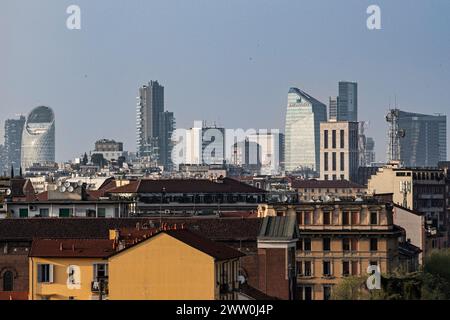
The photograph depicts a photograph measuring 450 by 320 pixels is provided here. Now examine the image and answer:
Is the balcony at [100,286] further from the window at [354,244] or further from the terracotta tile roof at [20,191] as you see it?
the terracotta tile roof at [20,191]

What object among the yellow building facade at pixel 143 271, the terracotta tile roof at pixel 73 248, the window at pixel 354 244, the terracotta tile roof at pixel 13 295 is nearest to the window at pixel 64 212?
the window at pixel 354 244

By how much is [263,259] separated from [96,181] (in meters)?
113

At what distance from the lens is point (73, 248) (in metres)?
37.1

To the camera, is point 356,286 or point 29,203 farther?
point 29,203

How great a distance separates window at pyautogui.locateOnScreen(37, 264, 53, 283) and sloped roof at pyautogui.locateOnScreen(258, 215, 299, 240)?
7.88 meters

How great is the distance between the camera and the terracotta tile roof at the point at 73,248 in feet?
118

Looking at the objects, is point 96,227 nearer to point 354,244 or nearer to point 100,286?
point 354,244

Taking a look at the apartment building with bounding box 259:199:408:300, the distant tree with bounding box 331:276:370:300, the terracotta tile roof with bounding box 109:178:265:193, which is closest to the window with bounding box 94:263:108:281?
the distant tree with bounding box 331:276:370:300
